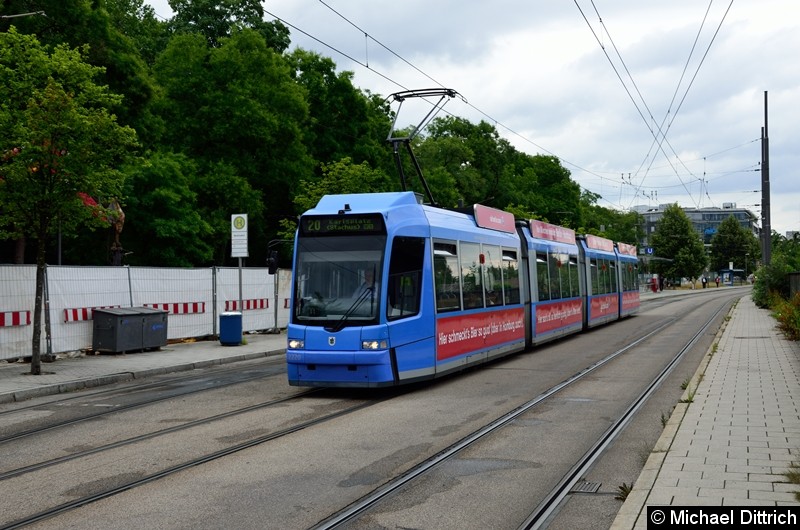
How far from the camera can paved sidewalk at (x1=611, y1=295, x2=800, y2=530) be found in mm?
5840

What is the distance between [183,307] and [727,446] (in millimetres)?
18358

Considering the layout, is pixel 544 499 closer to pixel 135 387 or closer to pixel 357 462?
pixel 357 462

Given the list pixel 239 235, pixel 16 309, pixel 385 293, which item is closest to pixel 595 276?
pixel 239 235

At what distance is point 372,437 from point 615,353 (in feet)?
A: 37.4

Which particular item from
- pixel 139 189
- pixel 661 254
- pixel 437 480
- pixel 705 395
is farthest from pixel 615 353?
pixel 661 254

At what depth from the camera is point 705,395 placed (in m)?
11.3

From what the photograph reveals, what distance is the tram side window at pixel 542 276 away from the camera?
2097 centimetres

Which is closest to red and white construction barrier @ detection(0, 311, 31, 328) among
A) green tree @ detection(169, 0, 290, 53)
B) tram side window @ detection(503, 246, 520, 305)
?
tram side window @ detection(503, 246, 520, 305)

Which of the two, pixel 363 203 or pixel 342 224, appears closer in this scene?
pixel 342 224

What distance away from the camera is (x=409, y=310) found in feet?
41.6

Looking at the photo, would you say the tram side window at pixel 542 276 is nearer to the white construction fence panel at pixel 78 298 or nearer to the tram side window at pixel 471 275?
the tram side window at pixel 471 275

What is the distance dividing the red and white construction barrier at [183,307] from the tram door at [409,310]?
37.3 ft

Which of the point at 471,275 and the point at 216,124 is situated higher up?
the point at 216,124

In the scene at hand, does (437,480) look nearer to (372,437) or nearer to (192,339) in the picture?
(372,437)
